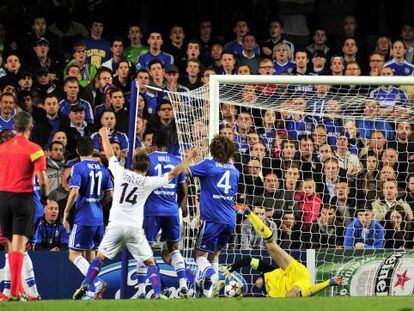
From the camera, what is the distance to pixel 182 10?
21.7 metres

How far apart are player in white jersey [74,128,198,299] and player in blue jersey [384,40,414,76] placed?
23.2 feet

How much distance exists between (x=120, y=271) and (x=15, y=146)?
377 centimetres

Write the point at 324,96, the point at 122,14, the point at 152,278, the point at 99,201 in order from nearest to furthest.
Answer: the point at 152,278
the point at 99,201
the point at 324,96
the point at 122,14

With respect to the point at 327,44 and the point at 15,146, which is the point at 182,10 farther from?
the point at 15,146

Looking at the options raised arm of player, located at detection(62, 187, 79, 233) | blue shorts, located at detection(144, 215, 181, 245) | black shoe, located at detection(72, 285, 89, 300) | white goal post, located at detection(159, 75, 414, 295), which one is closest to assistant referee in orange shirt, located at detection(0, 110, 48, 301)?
black shoe, located at detection(72, 285, 89, 300)

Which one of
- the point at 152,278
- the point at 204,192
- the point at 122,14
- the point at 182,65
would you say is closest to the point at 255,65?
the point at 182,65

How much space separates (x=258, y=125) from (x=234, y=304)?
6344mm

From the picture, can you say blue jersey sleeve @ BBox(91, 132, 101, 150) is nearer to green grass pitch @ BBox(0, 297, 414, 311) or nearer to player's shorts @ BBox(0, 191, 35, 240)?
player's shorts @ BBox(0, 191, 35, 240)

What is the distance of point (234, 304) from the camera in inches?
469

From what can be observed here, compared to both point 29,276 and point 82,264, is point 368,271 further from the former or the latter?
point 29,276

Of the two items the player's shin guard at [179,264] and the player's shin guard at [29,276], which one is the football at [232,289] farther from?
the player's shin guard at [29,276]

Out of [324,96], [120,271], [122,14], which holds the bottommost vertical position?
[120,271]

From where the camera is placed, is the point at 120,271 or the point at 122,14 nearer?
the point at 120,271

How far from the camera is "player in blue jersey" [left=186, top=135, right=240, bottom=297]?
14352 mm
